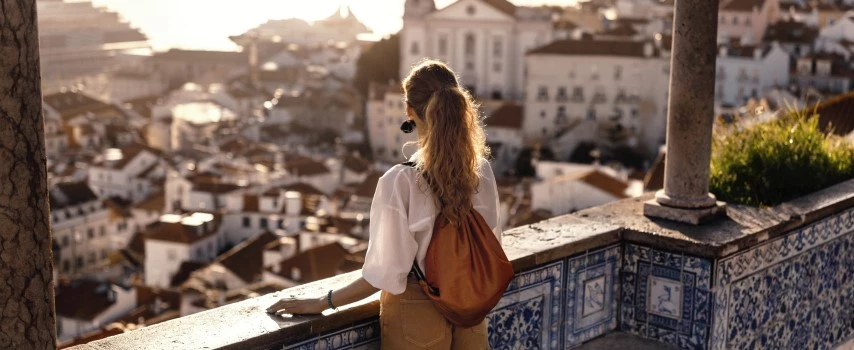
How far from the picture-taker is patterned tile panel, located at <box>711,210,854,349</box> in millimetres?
3371

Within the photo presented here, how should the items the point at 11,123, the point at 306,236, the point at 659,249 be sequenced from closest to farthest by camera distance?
the point at 11,123, the point at 659,249, the point at 306,236

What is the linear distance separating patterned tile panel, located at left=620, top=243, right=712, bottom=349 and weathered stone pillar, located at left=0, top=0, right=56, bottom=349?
2.08 metres

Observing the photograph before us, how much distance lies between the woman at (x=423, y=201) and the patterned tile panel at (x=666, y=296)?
116 cm

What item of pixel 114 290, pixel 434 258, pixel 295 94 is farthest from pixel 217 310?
pixel 295 94

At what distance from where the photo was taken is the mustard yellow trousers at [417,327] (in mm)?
2299

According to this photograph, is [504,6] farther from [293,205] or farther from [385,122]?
[293,205]

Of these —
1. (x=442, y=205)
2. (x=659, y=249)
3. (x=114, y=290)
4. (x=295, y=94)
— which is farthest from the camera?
(x=295, y=94)

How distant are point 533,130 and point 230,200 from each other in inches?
502

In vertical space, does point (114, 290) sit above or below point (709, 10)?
below

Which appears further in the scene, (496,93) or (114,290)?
(496,93)

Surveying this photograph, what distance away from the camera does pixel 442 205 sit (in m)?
2.26

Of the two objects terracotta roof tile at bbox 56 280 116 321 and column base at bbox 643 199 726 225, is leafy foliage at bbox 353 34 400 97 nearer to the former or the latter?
terracotta roof tile at bbox 56 280 116 321

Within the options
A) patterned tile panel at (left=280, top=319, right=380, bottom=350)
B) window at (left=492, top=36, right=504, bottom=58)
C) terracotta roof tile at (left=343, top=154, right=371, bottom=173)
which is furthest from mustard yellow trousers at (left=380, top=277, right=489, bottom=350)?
window at (left=492, top=36, right=504, bottom=58)

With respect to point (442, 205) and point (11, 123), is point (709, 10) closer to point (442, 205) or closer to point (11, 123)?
point (442, 205)
